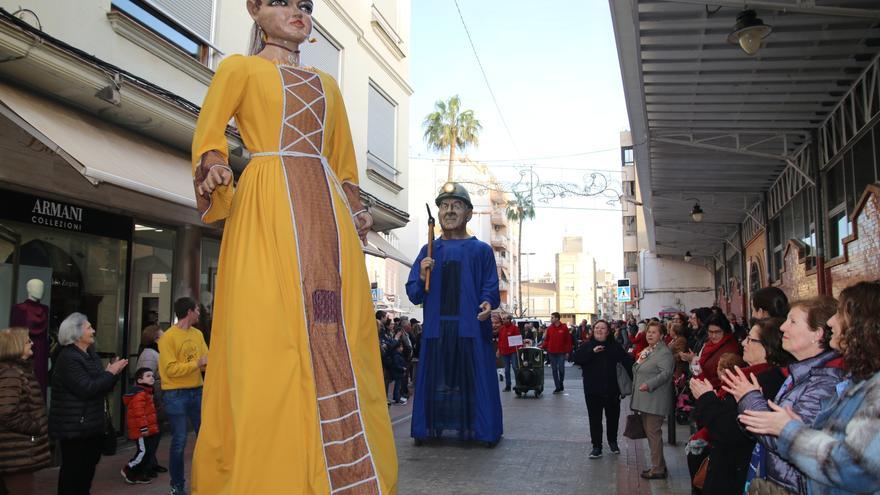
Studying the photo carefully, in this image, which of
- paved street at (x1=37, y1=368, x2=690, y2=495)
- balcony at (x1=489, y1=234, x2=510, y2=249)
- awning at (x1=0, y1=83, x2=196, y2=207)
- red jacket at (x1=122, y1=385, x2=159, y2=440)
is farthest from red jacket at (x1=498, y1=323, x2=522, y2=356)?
balcony at (x1=489, y1=234, x2=510, y2=249)

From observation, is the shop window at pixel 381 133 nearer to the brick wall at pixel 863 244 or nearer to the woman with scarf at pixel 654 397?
the brick wall at pixel 863 244

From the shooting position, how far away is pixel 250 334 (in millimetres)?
3104

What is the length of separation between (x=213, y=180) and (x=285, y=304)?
66 cm

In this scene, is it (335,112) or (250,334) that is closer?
(250,334)

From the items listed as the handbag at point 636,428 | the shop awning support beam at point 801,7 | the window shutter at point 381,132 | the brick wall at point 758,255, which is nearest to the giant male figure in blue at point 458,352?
the handbag at point 636,428

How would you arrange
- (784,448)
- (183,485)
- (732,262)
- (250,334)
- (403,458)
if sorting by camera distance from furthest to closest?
(732,262)
(403,458)
(183,485)
(250,334)
(784,448)

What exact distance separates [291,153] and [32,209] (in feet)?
17.3

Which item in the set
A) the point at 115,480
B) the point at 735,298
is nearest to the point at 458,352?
the point at 115,480

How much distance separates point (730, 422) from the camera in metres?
4.07

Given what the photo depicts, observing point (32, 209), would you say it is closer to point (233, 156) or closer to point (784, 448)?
point (233, 156)

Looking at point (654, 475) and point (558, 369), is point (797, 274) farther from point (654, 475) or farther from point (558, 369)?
point (654, 475)

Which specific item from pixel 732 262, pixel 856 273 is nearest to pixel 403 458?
pixel 856 273

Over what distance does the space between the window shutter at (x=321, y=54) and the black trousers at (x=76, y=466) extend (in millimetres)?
8132

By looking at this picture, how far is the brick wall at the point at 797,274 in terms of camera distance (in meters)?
12.1
